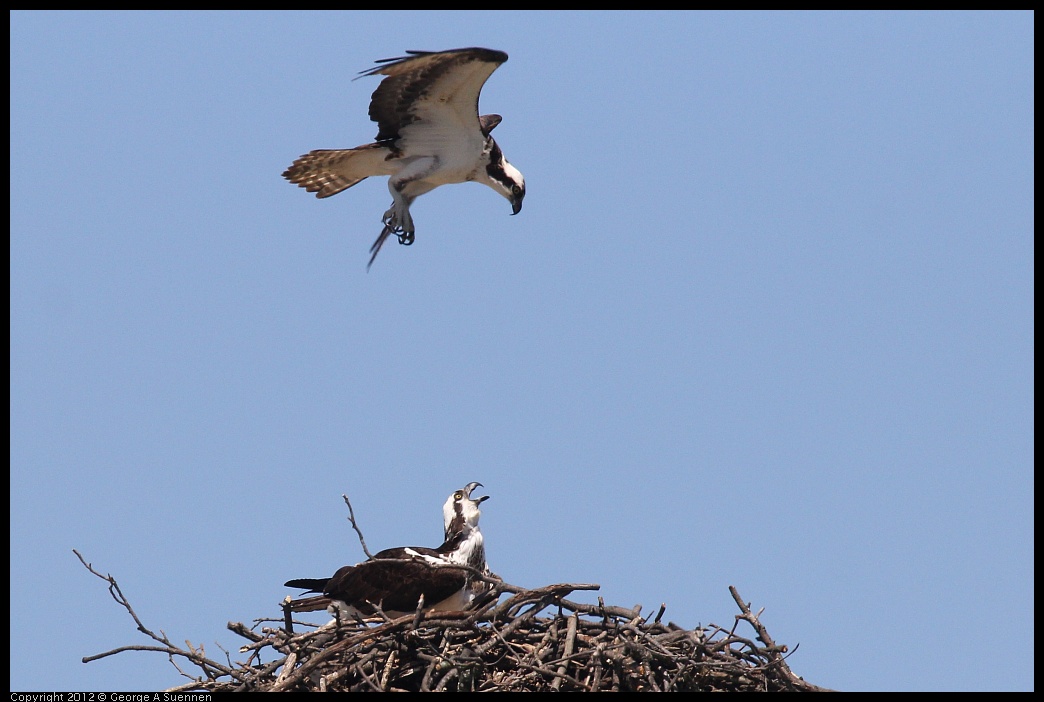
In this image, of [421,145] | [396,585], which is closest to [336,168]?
[421,145]

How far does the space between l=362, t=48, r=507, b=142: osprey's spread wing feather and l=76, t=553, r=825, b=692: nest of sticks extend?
345 centimetres

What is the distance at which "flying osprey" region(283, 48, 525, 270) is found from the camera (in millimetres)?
8289

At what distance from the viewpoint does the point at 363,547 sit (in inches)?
245

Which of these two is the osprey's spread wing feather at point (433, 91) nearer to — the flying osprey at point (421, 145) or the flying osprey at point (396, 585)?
the flying osprey at point (421, 145)

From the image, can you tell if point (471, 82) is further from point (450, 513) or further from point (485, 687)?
point (485, 687)

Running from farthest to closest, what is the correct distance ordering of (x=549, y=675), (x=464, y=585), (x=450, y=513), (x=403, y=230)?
(x=403, y=230), (x=450, y=513), (x=464, y=585), (x=549, y=675)

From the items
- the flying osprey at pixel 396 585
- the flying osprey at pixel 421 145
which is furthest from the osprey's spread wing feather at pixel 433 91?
the flying osprey at pixel 396 585

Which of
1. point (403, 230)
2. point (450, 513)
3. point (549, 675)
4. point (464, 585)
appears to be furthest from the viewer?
point (403, 230)

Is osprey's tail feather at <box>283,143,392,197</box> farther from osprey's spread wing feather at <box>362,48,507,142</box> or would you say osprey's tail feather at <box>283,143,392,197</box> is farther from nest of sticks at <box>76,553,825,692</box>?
nest of sticks at <box>76,553,825,692</box>

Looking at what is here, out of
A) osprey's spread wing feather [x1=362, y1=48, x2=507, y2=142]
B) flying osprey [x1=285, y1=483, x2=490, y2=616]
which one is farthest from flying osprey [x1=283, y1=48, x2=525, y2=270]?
flying osprey [x1=285, y1=483, x2=490, y2=616]

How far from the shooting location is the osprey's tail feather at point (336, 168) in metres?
9.26

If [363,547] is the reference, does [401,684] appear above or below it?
below
